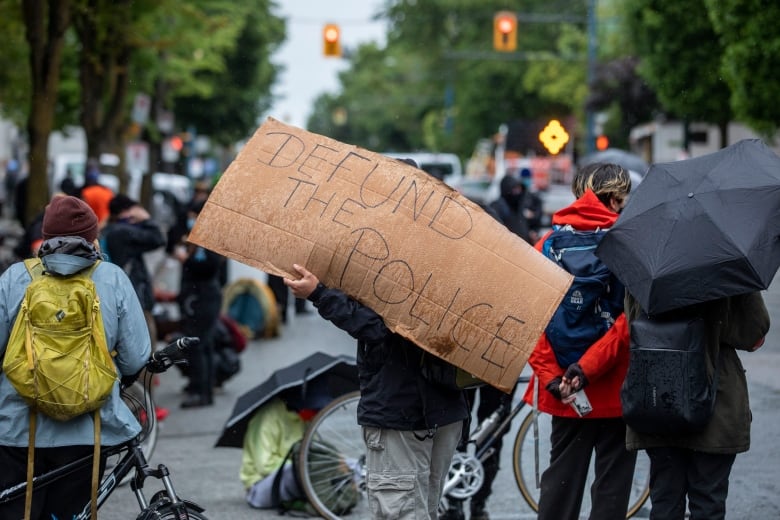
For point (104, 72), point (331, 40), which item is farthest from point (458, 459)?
point (331, 40)

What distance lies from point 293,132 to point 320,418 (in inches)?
88.7

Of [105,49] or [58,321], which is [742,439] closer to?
[58,321]

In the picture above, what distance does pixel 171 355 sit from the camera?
16.1 feet

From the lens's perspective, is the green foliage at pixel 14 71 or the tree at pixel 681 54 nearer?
the green foliage at pixel 14 71

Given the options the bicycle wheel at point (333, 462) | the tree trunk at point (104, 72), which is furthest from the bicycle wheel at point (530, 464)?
the tree trunk at point (104, 72)

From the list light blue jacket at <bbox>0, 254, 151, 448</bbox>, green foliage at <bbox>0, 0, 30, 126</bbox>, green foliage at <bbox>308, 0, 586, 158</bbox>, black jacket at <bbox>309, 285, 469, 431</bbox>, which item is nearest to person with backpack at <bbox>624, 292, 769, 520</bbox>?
black jacket at <bbox>309, 285, 469, 431</bbox>

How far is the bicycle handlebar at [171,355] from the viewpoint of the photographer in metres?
4.86

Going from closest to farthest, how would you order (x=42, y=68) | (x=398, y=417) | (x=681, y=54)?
(x=398, y=417)
(x=42, y=68)
(x=681, y=54)

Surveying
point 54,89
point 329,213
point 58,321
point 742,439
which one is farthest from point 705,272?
point 54,89

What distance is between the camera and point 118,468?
4.98m

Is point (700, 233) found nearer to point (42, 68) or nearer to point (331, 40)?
point (42, 68)

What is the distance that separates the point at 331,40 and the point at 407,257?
24.8 m

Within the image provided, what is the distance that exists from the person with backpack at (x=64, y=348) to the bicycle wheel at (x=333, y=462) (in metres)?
1.81

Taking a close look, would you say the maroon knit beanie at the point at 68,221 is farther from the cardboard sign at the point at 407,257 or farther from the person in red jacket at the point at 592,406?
the person in red jacket at the point at 592,406
